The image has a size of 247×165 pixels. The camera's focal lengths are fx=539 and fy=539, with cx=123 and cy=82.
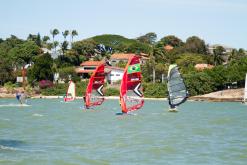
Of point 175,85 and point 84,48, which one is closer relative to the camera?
point 175,85

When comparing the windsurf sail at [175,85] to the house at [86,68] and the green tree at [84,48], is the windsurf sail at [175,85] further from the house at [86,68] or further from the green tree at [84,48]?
the green tree at [84,48]

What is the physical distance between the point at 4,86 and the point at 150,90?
30.8 meters

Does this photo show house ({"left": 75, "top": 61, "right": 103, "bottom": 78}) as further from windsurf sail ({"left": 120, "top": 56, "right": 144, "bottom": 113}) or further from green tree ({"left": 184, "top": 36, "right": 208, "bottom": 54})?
windsurf sail ({"left": 120, "top": 56, "right": 144, "bottom": 113})

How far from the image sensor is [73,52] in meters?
122

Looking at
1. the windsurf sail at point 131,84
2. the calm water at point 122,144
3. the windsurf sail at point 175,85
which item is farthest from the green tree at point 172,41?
the calm water at point 122,144

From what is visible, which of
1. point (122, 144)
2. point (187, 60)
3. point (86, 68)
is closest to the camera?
point (122, 144)

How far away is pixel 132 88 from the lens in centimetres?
4375

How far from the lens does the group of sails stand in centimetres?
4350

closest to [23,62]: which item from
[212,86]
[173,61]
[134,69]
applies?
[173,61]

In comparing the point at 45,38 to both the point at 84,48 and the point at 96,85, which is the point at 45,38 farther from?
the point at 96,85

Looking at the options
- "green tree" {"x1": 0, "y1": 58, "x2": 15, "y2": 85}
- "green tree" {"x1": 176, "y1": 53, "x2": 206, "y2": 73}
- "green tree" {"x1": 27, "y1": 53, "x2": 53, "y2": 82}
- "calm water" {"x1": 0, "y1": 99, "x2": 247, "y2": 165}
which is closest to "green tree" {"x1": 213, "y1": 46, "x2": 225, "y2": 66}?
"green tree" {"x1": 176, "y1": 53, "x2": 206, "y2": 73}

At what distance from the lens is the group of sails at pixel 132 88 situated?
143 ft

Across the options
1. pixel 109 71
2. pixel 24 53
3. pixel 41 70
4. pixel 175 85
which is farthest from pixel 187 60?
pixel 175 85

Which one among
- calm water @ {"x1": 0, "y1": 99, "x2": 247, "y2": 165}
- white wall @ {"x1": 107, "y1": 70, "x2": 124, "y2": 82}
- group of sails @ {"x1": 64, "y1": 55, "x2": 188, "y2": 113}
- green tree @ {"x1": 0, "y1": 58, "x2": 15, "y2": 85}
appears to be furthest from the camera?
white wall @ {"x1": 107, "y1": 70, "x2": 124, "y2": 82}
